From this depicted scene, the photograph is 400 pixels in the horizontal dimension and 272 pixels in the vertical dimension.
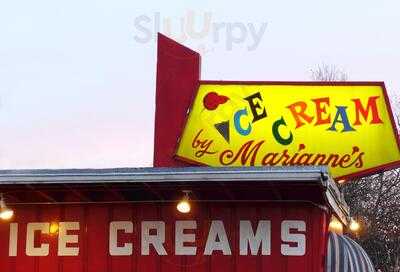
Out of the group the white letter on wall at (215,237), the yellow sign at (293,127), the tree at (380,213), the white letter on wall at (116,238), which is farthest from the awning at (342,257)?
the tree at (380,213)

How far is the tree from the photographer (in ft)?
122

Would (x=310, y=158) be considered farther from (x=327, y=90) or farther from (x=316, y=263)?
(x=316, y=263)

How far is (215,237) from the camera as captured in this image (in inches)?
470

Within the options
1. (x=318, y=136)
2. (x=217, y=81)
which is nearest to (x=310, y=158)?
(x=318, y=136)

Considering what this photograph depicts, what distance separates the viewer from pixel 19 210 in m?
12.5

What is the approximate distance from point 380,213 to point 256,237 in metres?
27.7

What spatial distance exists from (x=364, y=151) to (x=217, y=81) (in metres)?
3.49

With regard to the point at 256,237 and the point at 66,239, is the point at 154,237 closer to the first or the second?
the point at 66,239

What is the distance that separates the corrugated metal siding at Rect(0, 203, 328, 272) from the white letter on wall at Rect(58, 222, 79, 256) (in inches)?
2.8

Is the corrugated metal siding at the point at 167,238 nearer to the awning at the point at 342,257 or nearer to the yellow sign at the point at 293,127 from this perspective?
the awning at the point at 342,257

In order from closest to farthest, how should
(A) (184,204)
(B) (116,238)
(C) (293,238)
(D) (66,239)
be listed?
(A) (184,204), (C) (293,238), (B) (116,238), (D) (66,239)

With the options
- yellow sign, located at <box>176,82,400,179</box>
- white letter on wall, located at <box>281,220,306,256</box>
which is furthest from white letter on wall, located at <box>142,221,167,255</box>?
yellow sign, located at <box>176,82,400,179</box>

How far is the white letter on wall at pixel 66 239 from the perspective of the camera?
12328 mm

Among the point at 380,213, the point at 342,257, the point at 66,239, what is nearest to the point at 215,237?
the point at 66,239
